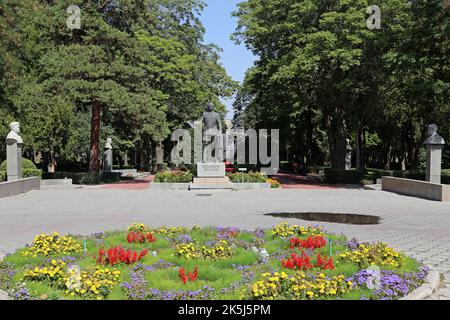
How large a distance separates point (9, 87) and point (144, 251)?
28005 mm

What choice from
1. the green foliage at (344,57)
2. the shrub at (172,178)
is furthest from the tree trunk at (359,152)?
the shrub at (172,178)

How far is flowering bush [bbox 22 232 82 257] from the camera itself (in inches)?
310

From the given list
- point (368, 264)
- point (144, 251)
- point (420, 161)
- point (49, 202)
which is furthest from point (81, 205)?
point (420, 161)

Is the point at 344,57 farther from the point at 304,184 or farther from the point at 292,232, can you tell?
the point at 292,232

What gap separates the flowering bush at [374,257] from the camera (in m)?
7.02

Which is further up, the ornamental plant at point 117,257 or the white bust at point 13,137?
the white bust at point 13,137

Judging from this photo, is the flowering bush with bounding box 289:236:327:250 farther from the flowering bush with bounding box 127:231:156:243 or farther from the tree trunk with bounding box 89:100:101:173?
the tree trunk with bounding box 89:100:101:173

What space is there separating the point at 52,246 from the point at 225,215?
23.5ft

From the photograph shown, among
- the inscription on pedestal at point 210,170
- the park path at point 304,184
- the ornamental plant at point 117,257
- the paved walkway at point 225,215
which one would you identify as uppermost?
the inscription on pedestal at point 210,170

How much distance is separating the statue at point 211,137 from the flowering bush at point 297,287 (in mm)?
21140

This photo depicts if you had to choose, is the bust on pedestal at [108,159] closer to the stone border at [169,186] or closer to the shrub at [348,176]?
the stone border at [169,186]

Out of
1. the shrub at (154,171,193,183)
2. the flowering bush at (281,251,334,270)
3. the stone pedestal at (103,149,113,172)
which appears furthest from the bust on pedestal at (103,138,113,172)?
the flowering bush at (281,251,334,270)

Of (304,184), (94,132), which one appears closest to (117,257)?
(304,184)

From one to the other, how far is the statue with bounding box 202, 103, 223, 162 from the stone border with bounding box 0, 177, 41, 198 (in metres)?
9.83
